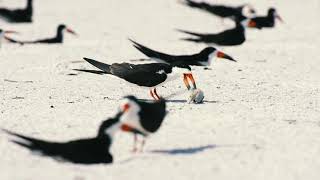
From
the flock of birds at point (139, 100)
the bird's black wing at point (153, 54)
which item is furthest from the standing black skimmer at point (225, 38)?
the bird's black wing at point (153, 54)

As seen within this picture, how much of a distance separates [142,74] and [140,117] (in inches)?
119

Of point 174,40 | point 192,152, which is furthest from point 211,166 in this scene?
point 174,40

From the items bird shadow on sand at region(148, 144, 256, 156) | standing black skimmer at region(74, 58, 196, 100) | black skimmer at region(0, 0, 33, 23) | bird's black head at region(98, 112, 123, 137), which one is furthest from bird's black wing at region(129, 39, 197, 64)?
black skimmer at region(0, 0, 33, 23)

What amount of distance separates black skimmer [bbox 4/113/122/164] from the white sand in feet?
0.31

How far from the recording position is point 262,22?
68.0 ft

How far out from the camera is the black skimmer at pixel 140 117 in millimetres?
7512

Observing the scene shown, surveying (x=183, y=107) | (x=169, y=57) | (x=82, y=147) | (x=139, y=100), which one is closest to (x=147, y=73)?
(x=183, y=107)

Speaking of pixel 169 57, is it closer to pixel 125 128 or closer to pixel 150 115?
pixel 150 115

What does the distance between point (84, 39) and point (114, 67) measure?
314 inches

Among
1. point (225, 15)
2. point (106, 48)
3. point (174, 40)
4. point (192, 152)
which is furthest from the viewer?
point (225, 15)

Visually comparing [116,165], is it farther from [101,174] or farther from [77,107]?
[77,107]

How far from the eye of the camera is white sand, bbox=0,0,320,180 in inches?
282

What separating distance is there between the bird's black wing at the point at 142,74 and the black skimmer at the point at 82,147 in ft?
11.2

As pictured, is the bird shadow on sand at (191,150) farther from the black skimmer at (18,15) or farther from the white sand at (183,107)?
the black skimmer at (18,15)
